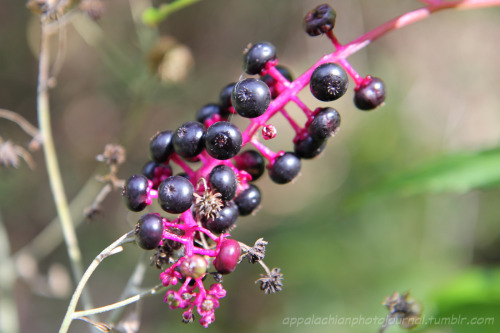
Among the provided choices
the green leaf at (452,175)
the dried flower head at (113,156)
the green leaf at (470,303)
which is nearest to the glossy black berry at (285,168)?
the dried flower head at (113,156)

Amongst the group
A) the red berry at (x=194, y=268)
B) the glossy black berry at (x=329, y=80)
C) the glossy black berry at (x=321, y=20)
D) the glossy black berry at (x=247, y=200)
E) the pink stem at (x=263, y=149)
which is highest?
the glossy black berry at (x=321, y=20)

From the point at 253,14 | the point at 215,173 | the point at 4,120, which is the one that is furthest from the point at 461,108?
the point at 4,120

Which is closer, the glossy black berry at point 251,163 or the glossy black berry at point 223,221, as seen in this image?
the glossy black berry at point 223,221

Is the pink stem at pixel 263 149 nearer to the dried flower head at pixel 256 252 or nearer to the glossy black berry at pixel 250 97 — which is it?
the glossy black berry at pixel 250 97

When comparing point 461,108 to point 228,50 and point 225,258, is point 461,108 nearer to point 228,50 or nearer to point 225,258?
point 228,50

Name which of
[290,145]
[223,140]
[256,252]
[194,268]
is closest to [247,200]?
[256,252]

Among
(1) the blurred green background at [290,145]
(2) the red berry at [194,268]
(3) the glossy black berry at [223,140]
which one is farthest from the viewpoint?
(1) the blurred green background at [290,145]

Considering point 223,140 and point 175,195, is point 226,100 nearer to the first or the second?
point 223,140

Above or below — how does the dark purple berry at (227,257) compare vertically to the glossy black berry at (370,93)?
below
